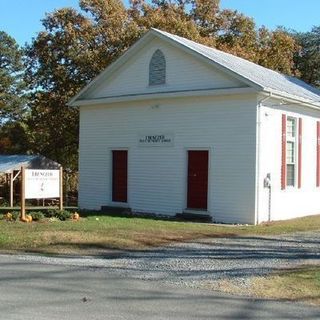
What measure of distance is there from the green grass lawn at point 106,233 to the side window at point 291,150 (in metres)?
2.17

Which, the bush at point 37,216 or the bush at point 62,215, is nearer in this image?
the bush at point 37,216

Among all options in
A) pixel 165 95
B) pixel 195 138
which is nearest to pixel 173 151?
pixel 195 138

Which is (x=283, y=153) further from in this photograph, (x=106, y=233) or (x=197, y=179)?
→ (x=106, y=233)

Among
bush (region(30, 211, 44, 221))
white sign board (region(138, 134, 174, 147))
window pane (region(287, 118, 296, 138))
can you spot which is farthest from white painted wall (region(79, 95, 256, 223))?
bush (region(30, 211, 44, 221))

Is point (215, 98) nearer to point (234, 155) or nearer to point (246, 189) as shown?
point (234, 155)

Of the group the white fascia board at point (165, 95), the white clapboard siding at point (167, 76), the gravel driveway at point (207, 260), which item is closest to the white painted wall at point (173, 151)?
the white fascia board at point (165, 95)

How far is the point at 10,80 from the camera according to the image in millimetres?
52375

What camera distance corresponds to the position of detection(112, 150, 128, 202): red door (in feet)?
70.0

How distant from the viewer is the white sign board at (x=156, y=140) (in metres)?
19.8

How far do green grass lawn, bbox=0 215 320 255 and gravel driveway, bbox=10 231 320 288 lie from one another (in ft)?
2.72

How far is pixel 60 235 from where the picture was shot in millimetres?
13141

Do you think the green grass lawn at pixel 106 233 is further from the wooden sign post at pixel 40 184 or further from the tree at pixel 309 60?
the tree at pixel 309 60

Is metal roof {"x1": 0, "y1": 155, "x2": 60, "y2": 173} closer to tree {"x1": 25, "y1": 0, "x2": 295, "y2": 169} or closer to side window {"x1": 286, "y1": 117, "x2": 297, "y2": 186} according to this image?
tree {"x1": 25, "y1": 0, "x2": 295, "y2": 169}

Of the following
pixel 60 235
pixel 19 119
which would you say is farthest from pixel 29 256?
pixel 19 119
